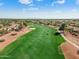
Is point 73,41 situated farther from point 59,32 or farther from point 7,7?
point 7,7

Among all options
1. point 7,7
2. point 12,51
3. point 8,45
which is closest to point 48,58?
point 12,51

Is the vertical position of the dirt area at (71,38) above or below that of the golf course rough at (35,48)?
above

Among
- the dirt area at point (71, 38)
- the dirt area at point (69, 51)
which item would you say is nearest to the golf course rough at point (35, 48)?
the dirt area at point (69, 51)

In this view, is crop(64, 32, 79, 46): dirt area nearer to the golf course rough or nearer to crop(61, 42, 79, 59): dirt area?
the golf course rough

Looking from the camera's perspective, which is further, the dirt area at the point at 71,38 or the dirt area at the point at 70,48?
the dirt area at the point at 71,38

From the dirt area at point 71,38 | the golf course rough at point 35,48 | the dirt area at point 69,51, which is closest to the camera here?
the dirt area at point 69,51

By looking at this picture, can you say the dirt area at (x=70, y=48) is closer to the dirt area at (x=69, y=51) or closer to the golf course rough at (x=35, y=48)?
the dirt area at (x=69, y=51)

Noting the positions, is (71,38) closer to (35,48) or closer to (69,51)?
(69,51)
